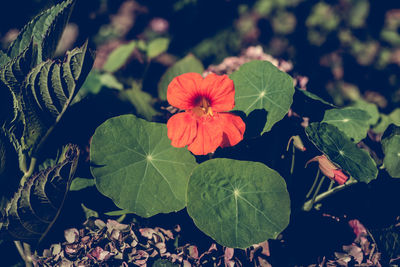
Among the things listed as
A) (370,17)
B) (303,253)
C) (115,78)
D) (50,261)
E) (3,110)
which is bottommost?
(303,253)

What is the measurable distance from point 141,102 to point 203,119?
0.46 metres

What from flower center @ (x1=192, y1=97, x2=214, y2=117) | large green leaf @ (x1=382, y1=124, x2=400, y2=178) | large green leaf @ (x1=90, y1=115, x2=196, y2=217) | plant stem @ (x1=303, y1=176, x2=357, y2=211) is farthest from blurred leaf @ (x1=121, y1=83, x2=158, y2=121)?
large green leaf @ (x1=382, y1=124, x2=400, y2=178)

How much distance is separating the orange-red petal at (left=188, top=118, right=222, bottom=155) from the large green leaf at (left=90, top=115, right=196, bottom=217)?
16cm

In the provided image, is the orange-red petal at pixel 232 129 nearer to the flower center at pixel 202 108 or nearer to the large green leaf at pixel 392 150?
the flower center at pixel 202 108

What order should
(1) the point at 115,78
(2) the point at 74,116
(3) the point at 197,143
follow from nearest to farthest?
(3) the point at 197,143 < (2) the point at 74,116 < (1) the point at 115,78

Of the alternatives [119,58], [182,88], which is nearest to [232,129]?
[182,88]

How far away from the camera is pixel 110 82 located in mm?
1871

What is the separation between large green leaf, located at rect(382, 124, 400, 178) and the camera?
3.48 ft

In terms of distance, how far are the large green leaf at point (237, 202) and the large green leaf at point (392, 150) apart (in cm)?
38

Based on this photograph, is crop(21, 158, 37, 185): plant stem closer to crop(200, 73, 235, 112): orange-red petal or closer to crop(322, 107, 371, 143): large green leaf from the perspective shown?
crop(200, 73, 235, 112): orange-red petal

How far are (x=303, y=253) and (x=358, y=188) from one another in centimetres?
33

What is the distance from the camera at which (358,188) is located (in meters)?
1.21

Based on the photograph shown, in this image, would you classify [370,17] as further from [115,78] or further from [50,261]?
[50,261]

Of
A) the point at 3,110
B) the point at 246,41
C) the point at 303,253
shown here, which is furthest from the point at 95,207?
the point at 246,41
